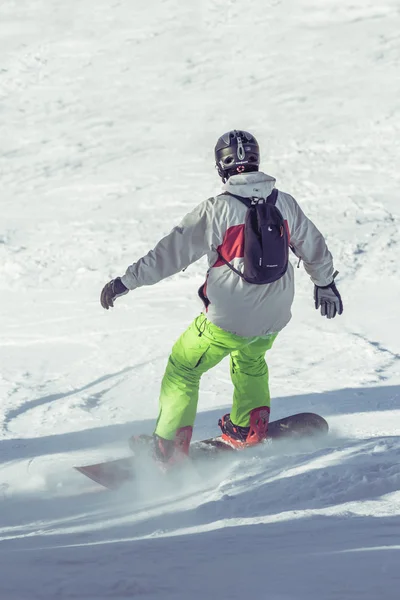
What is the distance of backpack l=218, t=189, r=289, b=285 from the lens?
4.32 meters

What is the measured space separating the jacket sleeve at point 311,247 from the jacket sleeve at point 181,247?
0.47 metres

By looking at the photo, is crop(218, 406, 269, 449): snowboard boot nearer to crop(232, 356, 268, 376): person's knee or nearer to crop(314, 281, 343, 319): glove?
crop(232, 356, 268, 376): person's knee

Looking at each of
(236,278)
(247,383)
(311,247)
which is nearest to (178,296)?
(247,383)

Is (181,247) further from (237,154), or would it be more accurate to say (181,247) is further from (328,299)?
(328,299)

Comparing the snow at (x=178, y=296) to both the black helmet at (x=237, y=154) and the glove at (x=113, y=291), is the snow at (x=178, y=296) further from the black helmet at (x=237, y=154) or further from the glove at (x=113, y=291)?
the black helmet at (x=237, y=154)

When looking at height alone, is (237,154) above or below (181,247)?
above

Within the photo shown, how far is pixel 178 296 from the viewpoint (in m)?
8.27

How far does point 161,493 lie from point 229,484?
16.8 inches

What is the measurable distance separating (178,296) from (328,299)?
3.49 m

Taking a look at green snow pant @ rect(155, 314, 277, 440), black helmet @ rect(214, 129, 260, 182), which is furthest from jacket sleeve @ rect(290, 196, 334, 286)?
green snow pant @ rect(155, 314, 277, 440)

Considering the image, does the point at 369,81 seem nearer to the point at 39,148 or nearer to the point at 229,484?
the point at 39,148

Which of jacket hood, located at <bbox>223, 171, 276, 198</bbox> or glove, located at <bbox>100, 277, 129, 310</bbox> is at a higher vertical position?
jacket hood, located at <bbox>223, 171, 276, 198</bbox>

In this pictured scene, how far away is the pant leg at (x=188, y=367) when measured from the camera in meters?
4.63

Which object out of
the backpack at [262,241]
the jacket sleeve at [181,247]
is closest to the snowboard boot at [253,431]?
the backpack at [262,241]
